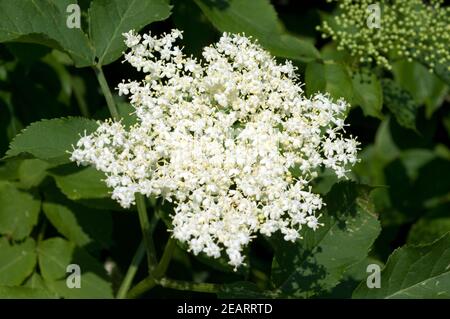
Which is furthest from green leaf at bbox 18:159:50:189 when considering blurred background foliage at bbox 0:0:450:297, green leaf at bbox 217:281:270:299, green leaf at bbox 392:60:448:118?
green leaf at bbox 392:60:448:118

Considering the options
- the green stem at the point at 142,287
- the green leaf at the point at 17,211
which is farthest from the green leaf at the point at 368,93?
the green leaf at the point at 17,211

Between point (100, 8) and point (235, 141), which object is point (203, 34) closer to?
point (100, 8)

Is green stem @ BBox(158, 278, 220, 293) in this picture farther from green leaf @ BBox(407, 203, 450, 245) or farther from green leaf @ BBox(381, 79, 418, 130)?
green leaf @ BBox(407, 203, 450, 245)

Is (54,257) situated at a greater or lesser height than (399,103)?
lesser

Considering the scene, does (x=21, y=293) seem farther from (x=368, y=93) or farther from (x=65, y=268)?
(x=368, y=93)

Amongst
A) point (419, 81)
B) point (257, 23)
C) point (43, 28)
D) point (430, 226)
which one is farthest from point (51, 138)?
point (430, 226)

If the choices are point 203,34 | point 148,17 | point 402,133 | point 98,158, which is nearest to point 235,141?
point 98,158
